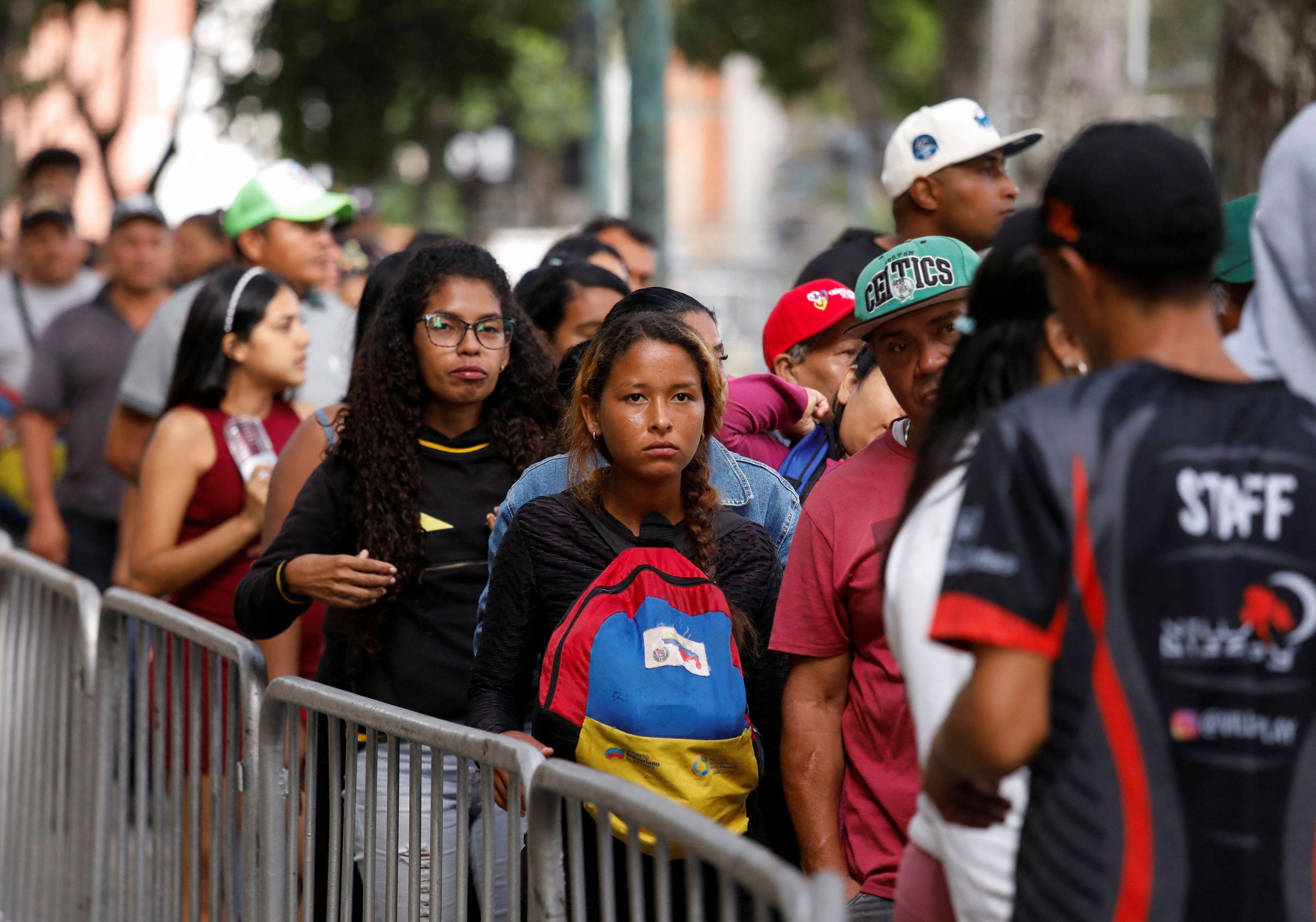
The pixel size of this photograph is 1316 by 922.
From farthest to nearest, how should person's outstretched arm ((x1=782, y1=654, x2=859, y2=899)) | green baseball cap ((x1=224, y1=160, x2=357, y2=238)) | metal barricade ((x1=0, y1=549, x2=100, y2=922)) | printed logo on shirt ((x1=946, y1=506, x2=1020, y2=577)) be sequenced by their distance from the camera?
green baseball cap ((x1=224, y1=160, x2=357, y2=238)), metal barricade ((x1=0, y1=549, x2=100, y2=922)), person's outstretched arm ((x1=782, y1=654, x2=859, y2=899)), printed logo on shirt ((x1=946, y1=506, x2=1020, y2=577))

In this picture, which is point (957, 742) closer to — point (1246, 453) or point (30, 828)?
point (1246, 453)

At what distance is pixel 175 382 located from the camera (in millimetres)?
5164

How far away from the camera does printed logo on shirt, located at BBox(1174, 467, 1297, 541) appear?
6.25 feet

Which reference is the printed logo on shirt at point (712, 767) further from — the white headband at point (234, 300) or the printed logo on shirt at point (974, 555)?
the white headband at point (234, 300)

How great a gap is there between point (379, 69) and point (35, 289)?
10211 mm

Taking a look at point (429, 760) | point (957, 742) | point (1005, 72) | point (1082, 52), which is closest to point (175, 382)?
point (429, 760)

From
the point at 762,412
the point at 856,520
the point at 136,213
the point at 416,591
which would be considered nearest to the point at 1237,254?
the point at 856,520

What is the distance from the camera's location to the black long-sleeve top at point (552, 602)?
3.36m

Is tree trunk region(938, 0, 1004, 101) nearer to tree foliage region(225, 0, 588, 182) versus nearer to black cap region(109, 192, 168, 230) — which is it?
tree foliage region(225, 0, 588, 182)

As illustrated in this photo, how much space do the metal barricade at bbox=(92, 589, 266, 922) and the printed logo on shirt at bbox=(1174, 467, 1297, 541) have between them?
2.41 m

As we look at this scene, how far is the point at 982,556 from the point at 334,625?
2409mm

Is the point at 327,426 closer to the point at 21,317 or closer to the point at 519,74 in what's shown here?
the point at 21,317

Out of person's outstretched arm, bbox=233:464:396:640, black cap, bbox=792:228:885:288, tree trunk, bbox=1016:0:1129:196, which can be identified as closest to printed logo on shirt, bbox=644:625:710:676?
person's outstretched arm, bbox=233:464:396:640

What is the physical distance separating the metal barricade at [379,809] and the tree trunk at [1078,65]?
39.1 feet
